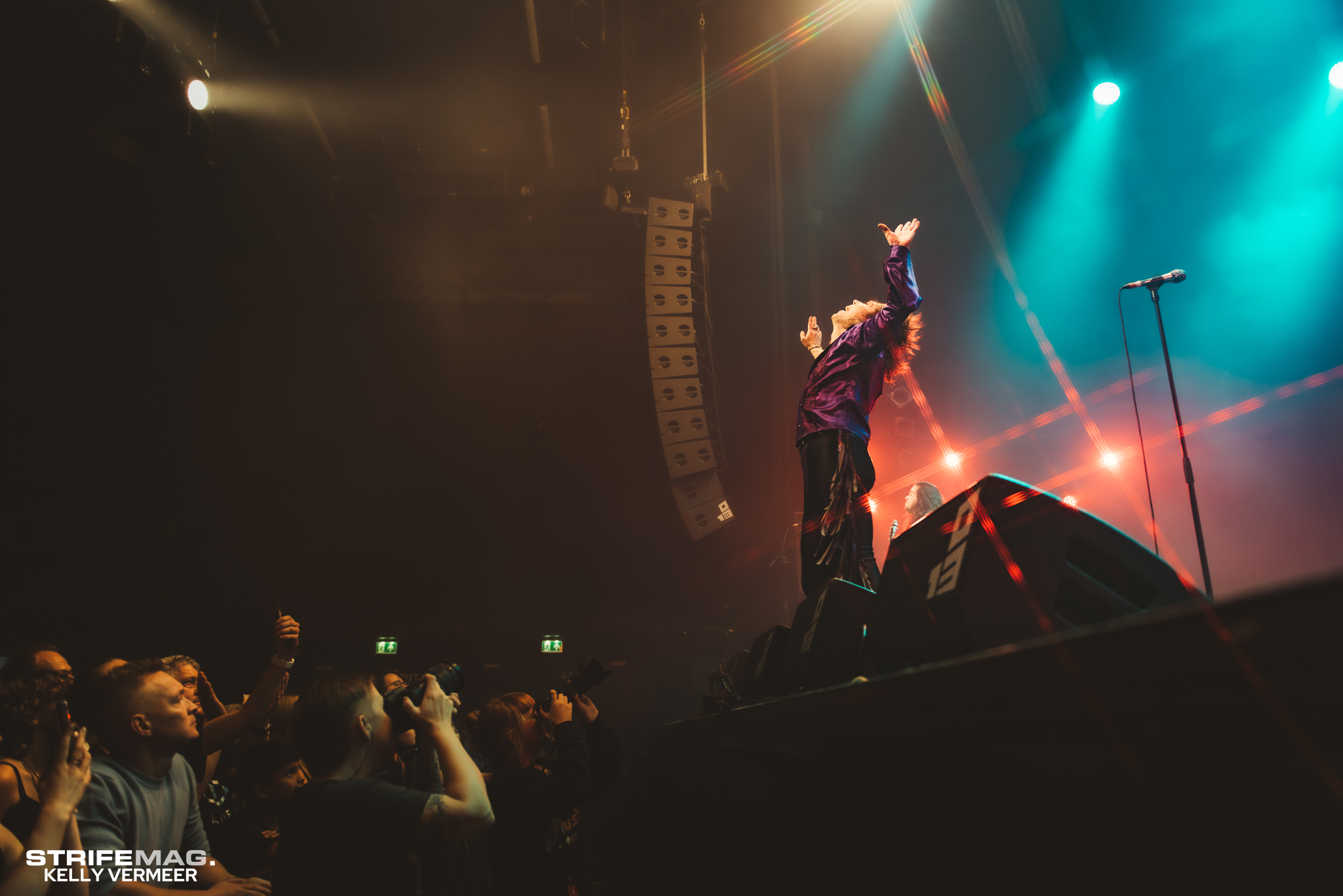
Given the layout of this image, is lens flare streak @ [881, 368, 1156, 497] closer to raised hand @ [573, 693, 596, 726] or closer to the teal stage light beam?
the teal stage light beam

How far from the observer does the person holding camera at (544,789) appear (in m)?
2.07

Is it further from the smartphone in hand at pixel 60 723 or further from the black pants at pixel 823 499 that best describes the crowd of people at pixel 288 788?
the black pants at pixel 823 499

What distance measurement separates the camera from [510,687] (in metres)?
7.46

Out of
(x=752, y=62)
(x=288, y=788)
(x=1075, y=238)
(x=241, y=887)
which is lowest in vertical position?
(x=241, y=887)

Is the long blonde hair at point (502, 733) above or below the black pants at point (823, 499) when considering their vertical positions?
below

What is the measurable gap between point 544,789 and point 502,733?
0.37 meters

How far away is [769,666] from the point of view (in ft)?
6.81

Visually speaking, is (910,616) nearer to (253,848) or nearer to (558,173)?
(253,848)

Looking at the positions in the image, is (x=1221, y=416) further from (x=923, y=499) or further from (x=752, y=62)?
(x=752, y=62)

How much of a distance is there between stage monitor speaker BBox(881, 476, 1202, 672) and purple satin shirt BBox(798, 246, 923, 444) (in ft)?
5.14

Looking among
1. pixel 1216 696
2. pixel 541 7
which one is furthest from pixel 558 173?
pixel 1216 696

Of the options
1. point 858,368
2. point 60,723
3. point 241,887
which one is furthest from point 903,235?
point 241,887

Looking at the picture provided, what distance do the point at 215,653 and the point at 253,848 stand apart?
5667 millimetres

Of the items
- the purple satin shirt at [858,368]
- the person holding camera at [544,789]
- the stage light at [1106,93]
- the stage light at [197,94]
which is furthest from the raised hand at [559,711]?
the stage light at [1106,93]
